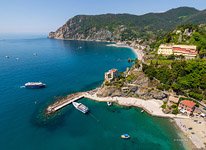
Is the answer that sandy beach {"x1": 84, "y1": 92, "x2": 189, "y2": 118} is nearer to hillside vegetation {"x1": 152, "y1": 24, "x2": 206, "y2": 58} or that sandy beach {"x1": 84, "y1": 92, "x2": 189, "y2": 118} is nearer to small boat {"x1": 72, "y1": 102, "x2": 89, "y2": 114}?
small boat {"x1": 72, "y1": 102, "x2": 89, "y2": 114}

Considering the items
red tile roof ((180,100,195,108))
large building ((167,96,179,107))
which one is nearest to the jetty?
large building ((167,96,179,107))

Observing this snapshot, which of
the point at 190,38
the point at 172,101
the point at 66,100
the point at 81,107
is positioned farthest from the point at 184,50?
the point at 66,100

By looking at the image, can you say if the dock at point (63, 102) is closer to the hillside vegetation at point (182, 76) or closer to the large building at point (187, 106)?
the hillside vegetation at point (182, 76)

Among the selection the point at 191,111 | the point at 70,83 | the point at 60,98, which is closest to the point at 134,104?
the point at 191,111

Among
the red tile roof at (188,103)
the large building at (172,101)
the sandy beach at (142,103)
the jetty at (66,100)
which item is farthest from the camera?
the large building at (172,101)

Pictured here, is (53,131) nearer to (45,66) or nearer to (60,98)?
(60,98)

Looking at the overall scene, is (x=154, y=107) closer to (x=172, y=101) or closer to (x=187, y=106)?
(x=172, y=101)

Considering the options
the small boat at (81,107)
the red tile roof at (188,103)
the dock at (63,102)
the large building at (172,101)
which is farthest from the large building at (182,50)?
the small boat at (81,107)
